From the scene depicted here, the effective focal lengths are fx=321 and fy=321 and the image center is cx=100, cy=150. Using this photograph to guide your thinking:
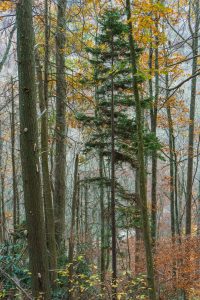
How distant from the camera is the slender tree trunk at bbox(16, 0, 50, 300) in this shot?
3693 millimetres

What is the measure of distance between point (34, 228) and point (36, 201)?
1.07 ft

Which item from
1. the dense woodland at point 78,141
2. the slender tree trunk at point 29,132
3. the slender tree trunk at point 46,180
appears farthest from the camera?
the slender tree trunk at point 46,180

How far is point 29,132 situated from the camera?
3.74 meters

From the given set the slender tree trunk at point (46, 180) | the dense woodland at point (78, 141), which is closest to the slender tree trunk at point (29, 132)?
the dense woodland at point (78, 141)

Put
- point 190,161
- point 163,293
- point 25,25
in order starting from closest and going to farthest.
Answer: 1. point 25,25
2. point 163,293
3. point 190,161

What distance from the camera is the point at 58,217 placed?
26.6 feet

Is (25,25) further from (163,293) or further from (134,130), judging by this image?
(163,293)

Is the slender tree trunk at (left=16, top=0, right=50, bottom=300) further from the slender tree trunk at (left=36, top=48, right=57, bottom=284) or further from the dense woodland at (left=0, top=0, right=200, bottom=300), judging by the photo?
the slender tree trunk at (left=36, top=48, right=57, bottom=284)

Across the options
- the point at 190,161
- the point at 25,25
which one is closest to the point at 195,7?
the point at 190,161

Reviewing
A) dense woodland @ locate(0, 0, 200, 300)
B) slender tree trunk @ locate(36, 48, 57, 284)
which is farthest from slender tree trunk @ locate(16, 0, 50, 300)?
slender tree trunk @ locate(36, 48, 57, 284)

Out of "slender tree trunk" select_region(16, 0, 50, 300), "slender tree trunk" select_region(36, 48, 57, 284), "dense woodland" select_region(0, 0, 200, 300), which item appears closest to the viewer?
"slender tree trunk" select_region(16, 0, 50, 300)

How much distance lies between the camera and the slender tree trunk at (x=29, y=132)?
12.1ft

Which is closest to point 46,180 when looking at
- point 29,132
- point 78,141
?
point 29,132

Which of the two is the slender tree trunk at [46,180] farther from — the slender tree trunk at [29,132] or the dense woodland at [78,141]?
the slender tree trunk at [29,132]
